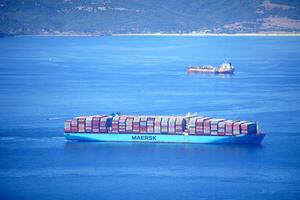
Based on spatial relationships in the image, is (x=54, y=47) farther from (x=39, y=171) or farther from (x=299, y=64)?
(x=39, y=171)

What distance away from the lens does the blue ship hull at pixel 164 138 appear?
186ft

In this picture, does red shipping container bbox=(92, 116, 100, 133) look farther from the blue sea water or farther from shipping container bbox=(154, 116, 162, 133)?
shipping container bbox=(154, 116, 162, 133)

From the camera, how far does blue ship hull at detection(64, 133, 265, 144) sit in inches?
2227

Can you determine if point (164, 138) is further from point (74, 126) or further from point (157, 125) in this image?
point (74, 126)

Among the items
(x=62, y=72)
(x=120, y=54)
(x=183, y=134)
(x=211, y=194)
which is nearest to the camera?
(x=211, y=194)

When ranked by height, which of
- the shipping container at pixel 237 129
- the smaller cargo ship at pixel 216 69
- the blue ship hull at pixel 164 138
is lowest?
the blue ship hull at pixel 164 138

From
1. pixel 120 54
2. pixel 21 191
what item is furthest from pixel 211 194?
pixel 120 54

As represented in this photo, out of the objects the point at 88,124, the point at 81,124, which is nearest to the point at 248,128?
the point at 88,124

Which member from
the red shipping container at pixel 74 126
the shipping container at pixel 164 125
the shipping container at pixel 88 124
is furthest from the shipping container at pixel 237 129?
the red shipping container at pixel 74 126

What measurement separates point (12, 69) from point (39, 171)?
195 ft

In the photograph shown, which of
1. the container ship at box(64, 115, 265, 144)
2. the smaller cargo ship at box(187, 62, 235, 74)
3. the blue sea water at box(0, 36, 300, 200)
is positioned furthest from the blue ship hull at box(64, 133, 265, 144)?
the smaller cargo ship at box(187, 62, 235, 74)

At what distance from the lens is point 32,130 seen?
199ft

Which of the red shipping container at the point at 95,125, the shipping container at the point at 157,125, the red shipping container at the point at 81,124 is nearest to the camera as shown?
the shipping container at the point at 157,125

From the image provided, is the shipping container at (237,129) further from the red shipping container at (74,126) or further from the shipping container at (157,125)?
the red shipping container at (74,126)
